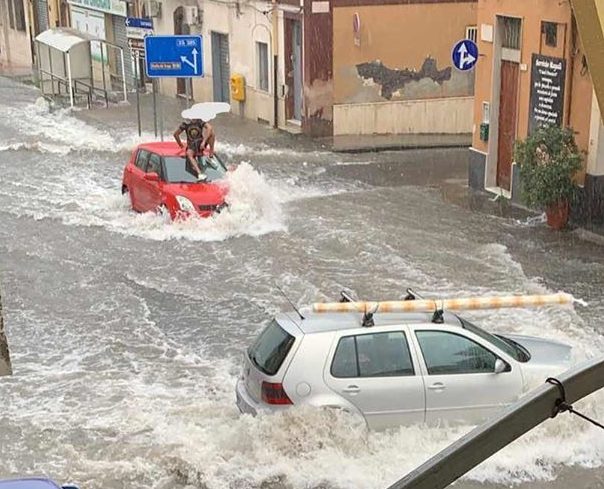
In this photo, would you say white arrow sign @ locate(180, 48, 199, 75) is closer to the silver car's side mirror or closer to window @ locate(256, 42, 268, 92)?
window @ locate(256, 42, 268, 92)

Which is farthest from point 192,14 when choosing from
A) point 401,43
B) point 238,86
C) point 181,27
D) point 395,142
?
point 395,142

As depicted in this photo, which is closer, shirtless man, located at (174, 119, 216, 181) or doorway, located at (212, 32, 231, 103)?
shirtless man, located at (174, 119, 216, 181)


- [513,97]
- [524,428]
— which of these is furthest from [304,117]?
[524,428]

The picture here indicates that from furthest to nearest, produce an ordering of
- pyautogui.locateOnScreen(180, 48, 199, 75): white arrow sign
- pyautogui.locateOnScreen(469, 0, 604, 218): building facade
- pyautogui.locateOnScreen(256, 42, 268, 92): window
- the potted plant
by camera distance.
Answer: pyautogui.locateOnScreen(256, 42, 268, 92): window, pyautogui.locateOnScreen(180, 48, 199, 75): white arrow sign, pyautogui.locateOnScreen(469, 0, 604, 218): building facade, the potted plant

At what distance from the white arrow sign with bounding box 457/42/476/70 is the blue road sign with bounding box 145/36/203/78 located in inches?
239

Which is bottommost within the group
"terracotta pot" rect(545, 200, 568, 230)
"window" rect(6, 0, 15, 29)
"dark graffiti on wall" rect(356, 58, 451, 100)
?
"terracotta pot" rect(545, 200, 568, 230)

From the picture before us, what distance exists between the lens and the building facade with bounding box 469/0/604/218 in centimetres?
1628

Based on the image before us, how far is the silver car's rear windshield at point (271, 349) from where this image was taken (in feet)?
27.8

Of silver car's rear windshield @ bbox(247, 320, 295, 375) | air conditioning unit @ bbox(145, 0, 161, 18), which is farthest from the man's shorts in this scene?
air conditioning unit @ bbox(145, 0, 161, 18)

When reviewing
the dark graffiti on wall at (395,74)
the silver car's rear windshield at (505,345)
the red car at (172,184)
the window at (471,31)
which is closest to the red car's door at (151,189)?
the red car at (172,184)

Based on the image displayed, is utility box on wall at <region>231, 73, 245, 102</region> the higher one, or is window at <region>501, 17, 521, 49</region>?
window at <region>501, 17, 521, 49</region>

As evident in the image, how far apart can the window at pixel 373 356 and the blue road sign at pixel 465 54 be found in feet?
39.4

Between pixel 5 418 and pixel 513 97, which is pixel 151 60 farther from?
pixel 5 418

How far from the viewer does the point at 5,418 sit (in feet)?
32.6
